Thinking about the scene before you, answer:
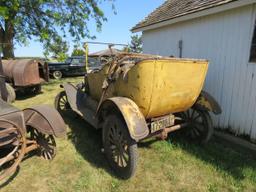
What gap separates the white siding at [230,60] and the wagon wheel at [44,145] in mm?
3733

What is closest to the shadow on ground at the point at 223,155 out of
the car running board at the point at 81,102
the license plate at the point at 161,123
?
the license plate at the point at 161,123

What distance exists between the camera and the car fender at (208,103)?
152 inches

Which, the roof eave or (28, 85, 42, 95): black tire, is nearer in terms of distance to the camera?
the roof eave

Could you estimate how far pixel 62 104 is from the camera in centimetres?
636

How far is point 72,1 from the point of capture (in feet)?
38.3

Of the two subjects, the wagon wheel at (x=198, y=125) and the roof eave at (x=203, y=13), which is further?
the wagon wheel at (x=198, y=125)

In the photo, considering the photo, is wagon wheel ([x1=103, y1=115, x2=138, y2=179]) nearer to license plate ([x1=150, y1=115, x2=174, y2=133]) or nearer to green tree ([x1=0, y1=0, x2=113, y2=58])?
license plate ([x1=150, y1=115, x2=174, y2=133])

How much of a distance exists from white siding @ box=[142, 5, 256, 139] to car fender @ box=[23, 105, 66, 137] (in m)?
3.55

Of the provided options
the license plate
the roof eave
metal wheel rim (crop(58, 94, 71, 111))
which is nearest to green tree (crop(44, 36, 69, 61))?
metal wheel rim (crop(58, 94, 71, 111))

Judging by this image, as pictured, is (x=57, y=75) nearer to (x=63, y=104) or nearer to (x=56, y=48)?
(x=56, y=48)

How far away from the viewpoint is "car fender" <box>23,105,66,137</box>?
128 inches

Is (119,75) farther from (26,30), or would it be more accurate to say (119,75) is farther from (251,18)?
(26,30)

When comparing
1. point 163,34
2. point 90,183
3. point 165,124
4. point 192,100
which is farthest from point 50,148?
point 163,34

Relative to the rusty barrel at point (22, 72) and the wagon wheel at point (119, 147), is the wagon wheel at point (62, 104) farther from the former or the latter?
the wagon wheel at point (119, 147)
